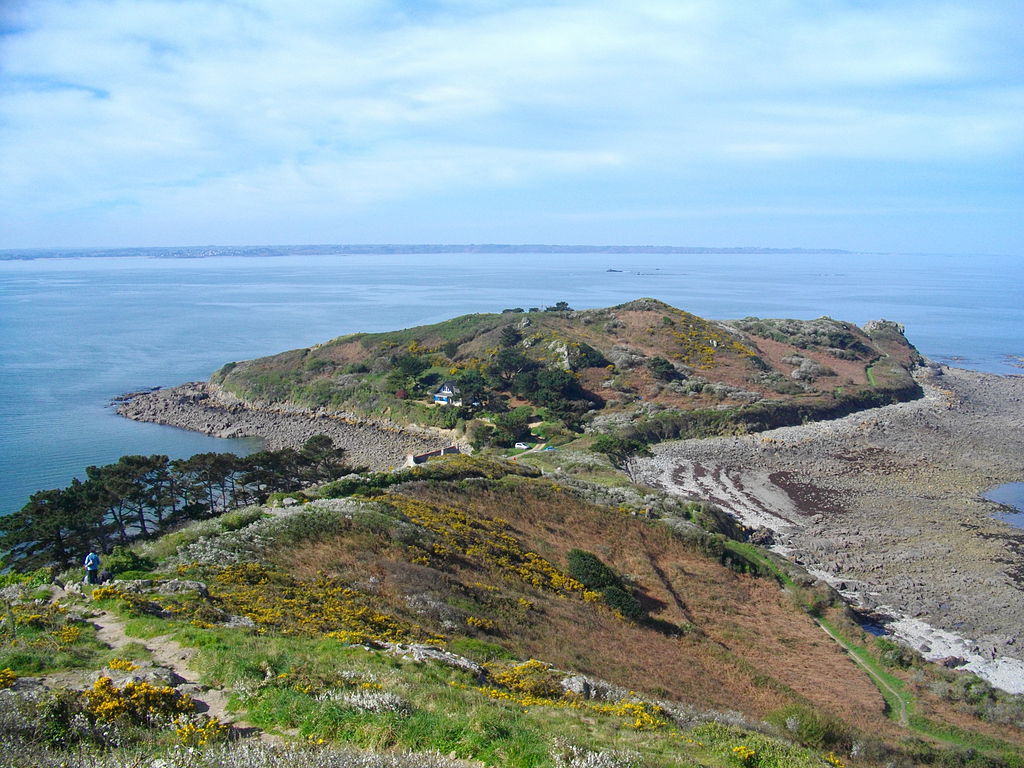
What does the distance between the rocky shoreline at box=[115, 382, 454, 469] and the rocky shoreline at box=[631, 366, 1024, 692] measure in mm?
17271

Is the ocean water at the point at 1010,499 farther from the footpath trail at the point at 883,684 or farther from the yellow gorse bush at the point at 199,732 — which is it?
the yellow gorse bush at the point at 199,732

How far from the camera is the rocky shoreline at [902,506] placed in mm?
23062

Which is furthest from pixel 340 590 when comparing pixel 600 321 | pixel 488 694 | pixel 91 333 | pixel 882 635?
pixel 91 333

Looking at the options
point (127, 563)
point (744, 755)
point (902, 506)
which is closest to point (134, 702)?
point (744, 755)

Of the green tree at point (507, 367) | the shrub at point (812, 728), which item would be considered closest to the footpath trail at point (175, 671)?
the shrub at point (812, 728)

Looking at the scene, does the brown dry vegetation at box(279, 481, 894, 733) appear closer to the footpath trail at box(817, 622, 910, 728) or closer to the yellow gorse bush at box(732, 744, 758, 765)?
the footpath trail at box(817, 622, 910, 728)

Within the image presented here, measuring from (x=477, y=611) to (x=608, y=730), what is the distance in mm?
6725

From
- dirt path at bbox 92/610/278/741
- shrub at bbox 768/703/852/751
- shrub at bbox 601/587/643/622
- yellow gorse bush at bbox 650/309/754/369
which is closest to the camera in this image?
dirt path at bbox 92/610/278/741

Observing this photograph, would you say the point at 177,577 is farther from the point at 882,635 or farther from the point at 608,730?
the point at 882,635

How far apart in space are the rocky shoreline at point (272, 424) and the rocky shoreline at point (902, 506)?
56.7 ft

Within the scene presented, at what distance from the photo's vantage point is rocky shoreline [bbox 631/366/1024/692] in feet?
75.7

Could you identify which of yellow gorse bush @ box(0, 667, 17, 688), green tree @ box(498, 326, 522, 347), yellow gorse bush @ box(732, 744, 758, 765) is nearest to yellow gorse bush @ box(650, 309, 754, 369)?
green tree @ box(498, 326, 522, 347)

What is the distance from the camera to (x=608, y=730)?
31.4 feet

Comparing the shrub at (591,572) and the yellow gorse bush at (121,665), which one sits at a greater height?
the yellow gorse bush at (121,665)
